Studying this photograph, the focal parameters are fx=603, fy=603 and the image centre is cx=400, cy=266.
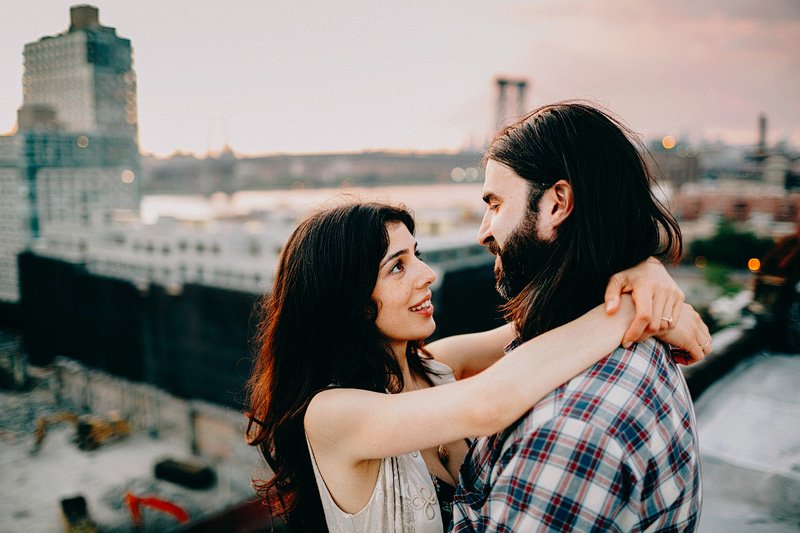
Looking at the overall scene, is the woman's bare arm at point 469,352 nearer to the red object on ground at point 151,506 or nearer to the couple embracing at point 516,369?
the couple embracing at point 516,369

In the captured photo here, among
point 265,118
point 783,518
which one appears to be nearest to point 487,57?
point 265,118

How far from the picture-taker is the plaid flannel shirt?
0.59 m

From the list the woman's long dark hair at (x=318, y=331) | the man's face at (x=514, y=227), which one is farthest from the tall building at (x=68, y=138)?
the man's face at (x=514, y=227)

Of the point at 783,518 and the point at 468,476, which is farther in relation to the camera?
the point at 783,518

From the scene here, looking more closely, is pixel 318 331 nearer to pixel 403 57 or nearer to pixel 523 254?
pixel 523 254

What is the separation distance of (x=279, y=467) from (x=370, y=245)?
1.23 ft

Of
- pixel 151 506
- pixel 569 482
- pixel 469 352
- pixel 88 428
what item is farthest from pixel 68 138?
pixel 569 482

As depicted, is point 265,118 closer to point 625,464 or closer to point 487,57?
point 487,57

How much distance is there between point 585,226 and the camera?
0.73 m

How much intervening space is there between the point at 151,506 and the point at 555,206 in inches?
441

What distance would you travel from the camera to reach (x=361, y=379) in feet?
2.78

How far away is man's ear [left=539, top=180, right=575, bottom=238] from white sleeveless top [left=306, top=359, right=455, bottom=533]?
0.37 m

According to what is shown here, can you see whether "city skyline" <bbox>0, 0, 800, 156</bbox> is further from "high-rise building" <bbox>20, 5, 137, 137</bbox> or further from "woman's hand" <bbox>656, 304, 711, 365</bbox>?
"woman's hand" <bbox>656, 304, 711, 365</bbox>

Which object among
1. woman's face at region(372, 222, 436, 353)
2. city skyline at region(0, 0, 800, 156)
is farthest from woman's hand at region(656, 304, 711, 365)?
city skyline at region(0, 0, 800, 156)
